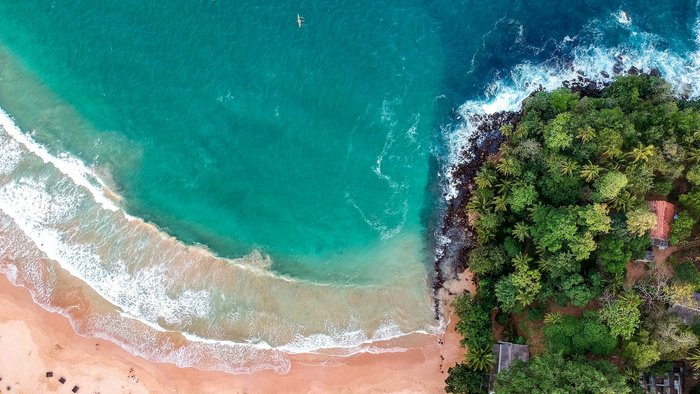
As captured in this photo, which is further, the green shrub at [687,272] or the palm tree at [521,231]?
the palm tree at [521,231]

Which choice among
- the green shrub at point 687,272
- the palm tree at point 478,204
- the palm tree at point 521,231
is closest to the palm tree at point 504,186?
the palm tree at point 478,204

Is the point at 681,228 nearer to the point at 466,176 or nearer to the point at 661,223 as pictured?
the point at 661,223

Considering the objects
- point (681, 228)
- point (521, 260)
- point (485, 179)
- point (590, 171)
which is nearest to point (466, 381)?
point (521, 260)

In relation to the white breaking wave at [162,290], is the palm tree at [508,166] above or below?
above

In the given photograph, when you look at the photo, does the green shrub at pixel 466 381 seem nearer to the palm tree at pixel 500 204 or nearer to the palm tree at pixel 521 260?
the palm tree at pixel 521 260

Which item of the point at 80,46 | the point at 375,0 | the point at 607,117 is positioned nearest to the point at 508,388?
the point at 607,117

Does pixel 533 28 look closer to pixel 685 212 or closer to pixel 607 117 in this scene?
pixel 607 117
